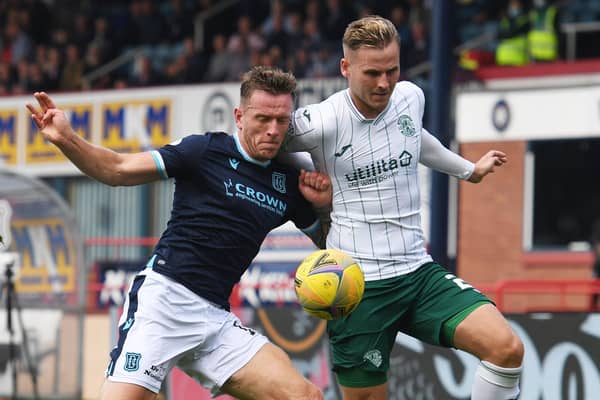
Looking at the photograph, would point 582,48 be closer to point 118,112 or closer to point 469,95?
point 469,95

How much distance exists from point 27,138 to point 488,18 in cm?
705

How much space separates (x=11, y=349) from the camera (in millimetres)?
12195

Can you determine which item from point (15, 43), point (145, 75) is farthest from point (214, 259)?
point (15, 43)

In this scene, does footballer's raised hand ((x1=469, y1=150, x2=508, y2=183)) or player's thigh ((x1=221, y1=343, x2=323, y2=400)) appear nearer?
player's thigh ((x1=221, y1=343, x2=323, y2=400))

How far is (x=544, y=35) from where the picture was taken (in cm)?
1716

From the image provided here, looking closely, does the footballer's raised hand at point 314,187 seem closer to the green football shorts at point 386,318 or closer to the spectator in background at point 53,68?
the green football shorts at point 386,318

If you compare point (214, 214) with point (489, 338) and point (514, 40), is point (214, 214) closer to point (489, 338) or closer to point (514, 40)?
point (489, 338)

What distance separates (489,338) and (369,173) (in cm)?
106

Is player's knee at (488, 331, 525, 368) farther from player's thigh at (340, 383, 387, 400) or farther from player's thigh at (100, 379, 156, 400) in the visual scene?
player's thigh at (100, 379, 156, 400)

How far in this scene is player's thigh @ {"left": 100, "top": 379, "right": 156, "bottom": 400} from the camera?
6.66 metres

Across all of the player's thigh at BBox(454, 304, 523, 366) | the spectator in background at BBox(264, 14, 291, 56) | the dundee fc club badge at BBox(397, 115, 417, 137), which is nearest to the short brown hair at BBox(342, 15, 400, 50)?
the dundee fc club badge at BBox(397, 115, 417, 137)

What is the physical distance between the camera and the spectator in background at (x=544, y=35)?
17078 millimetres

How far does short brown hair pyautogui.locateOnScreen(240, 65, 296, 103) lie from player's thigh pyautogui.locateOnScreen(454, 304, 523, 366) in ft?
4.76

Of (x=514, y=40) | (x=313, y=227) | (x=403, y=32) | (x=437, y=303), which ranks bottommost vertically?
(x=437, y=303)
